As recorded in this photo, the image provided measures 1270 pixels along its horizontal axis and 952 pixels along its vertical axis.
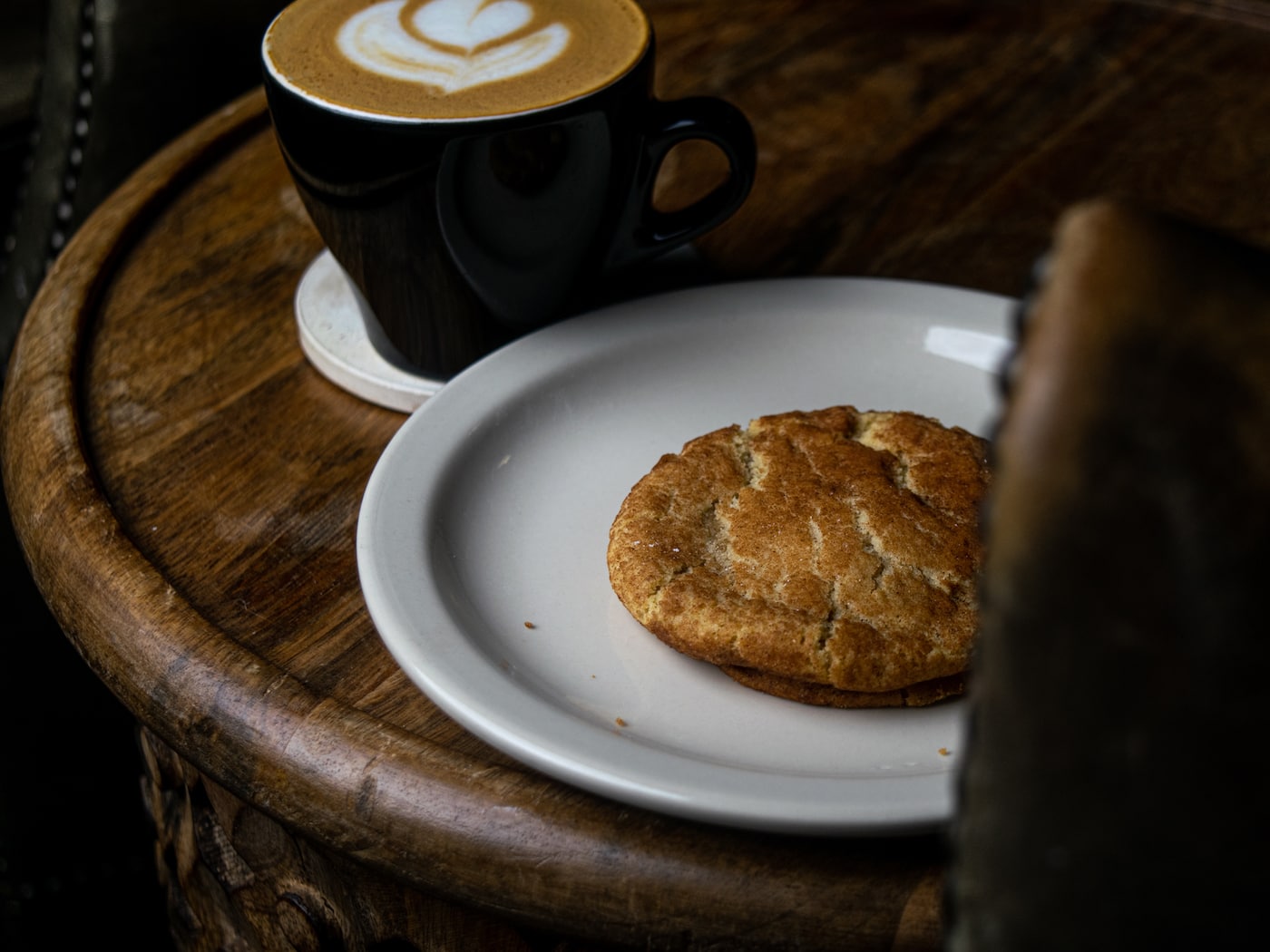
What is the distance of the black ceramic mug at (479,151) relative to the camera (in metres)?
0.76

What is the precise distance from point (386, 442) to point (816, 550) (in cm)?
31

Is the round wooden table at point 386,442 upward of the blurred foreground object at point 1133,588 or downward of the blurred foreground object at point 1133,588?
downward

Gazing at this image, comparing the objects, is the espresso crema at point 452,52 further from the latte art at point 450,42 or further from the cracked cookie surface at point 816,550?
the cracked cookie surface at point 816,550

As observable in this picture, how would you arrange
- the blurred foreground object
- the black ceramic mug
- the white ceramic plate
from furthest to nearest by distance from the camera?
the black ceramic mug, the white ceramic plate, the blurred foreground object

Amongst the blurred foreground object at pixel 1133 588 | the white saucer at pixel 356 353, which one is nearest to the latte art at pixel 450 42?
the white saucer at pixel 356 353

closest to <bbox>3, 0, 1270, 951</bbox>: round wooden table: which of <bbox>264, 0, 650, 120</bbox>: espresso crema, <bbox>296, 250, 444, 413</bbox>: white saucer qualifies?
<bbox>296, 250, 444, 413</bbox>: white saucer

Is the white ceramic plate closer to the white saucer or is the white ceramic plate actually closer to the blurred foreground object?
the white saucer

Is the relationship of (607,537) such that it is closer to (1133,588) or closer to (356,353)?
(356,353)

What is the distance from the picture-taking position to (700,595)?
2.00ft

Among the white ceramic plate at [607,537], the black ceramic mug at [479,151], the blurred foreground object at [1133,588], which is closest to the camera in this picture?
the blurred foreground object at [1133,588]

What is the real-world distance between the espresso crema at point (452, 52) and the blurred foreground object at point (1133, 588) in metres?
0.54

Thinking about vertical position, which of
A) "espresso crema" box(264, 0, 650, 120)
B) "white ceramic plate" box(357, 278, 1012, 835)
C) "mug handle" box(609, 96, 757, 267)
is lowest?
"white ceramic plate" box(357, 278, 1012, 835)

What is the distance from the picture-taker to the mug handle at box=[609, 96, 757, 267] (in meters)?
0.84

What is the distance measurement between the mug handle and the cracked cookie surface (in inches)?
7.7
